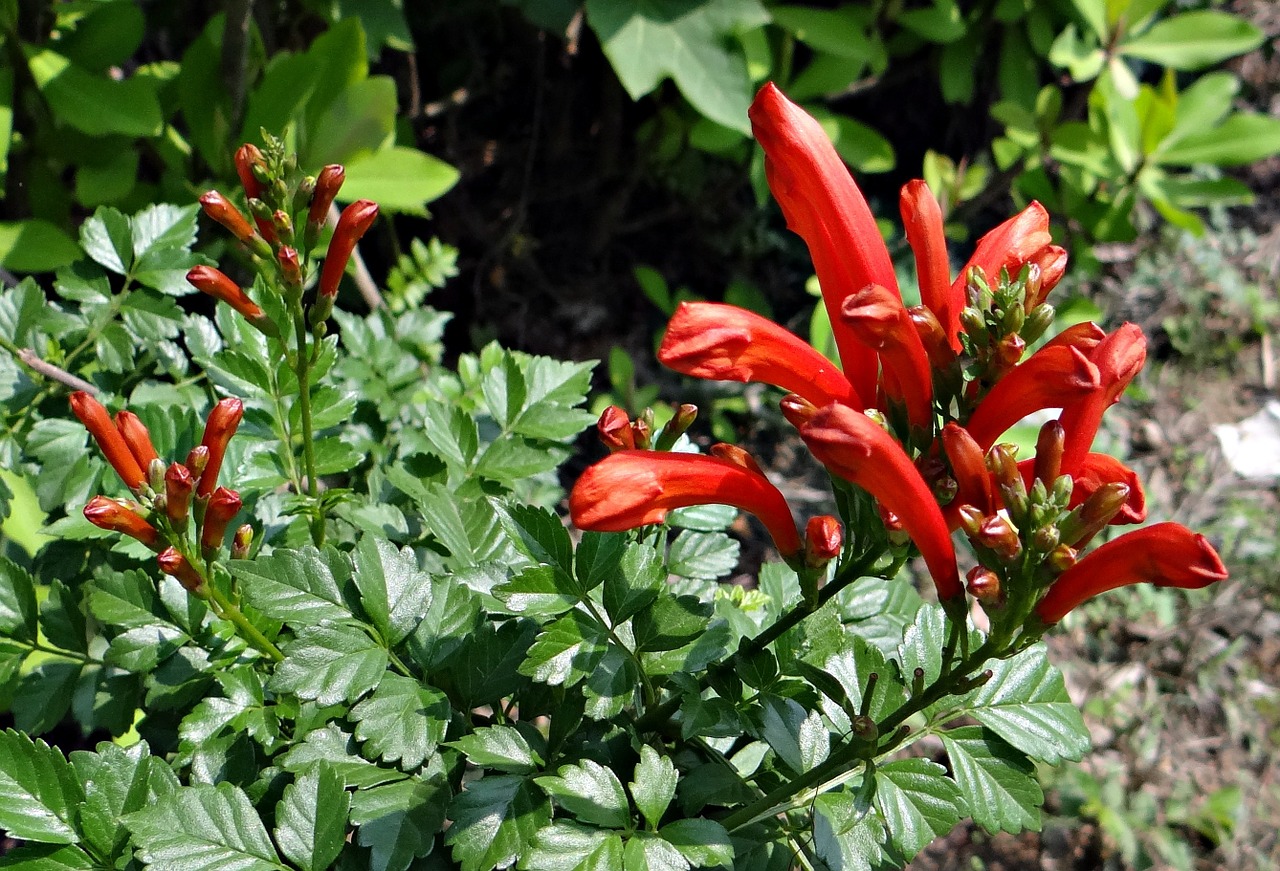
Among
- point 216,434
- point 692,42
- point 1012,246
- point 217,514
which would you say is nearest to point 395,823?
point 217,514

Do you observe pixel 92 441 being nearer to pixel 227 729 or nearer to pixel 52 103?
pixel 227 729

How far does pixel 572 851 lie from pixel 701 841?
14 cm

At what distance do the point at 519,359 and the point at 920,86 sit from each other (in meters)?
3.77

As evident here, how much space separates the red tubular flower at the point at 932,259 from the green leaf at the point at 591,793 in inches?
25.5

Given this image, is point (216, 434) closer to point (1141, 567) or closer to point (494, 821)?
point (494, 821)

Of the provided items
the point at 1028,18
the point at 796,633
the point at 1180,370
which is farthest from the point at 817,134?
the point at 1180,370

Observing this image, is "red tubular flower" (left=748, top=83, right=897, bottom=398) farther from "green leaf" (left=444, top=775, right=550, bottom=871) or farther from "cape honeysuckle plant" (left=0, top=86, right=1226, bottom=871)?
"green leaf" (left=444, top=775, right=550, bottom=871)

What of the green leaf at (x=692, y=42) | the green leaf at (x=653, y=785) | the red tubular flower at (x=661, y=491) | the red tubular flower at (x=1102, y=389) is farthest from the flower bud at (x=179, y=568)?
the green leaf at (x=692, y=42)

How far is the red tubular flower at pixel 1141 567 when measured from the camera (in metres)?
0.96

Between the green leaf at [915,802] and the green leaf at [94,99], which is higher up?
the green leaf at [94,99]

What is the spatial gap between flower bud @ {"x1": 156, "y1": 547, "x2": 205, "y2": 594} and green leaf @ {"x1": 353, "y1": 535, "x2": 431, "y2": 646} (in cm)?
18

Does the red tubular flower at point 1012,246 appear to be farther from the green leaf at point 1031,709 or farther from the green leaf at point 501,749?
the green leaf at point 501,749

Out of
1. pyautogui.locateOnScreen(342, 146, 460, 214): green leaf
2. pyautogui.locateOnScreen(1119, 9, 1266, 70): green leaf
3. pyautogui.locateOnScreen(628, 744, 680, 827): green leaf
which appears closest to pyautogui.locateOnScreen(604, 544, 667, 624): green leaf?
pyautogui.locateOnScreen(628, 744, 680, 827): green leaf

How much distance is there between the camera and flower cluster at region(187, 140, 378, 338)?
1266 millimetres
